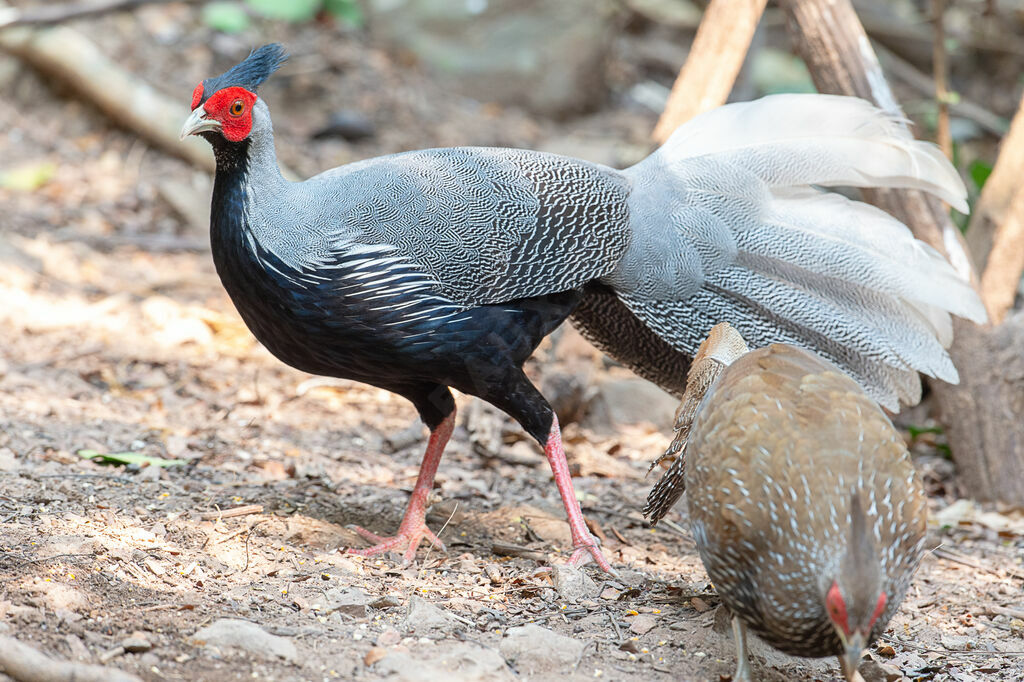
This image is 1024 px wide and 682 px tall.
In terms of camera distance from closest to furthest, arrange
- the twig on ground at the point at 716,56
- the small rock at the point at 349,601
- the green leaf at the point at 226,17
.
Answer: the small rock at the point at 349,601
the twig on ground at the point at 716,56
the green leaf at the point at 226,17

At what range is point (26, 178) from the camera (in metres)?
7.66

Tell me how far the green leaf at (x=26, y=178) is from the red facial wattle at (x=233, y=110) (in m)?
4.98

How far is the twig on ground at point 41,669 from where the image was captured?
7.38 feet

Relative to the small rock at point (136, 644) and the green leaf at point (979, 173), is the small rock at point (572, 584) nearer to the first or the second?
the small rock at point (136, 644)

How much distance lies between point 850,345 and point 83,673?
3.02 meters

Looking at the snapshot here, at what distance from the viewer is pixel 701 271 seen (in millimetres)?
4047

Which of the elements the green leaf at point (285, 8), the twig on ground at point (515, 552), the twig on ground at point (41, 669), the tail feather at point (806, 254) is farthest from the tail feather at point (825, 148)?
the green leaf at point (285, 8)

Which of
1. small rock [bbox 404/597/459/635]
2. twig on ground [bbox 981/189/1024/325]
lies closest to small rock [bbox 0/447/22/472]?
small rock [bbox 404/597/459/635]

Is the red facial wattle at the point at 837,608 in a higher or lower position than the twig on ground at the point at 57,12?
higher

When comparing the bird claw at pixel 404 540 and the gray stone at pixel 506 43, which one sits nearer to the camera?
the bird claw at pixel 404 540

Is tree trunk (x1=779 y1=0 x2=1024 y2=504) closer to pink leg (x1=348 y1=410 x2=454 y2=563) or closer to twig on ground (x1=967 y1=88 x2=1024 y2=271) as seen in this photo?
twig on ground (x1=967 y1=88 x2=1024 y2=271)

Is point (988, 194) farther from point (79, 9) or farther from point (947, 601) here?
point (79, 9)

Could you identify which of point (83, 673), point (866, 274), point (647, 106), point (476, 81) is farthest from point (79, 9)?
point (83, 673)

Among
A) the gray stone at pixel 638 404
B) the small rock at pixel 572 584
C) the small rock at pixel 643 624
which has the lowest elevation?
the gray stone at pixel 638 404
